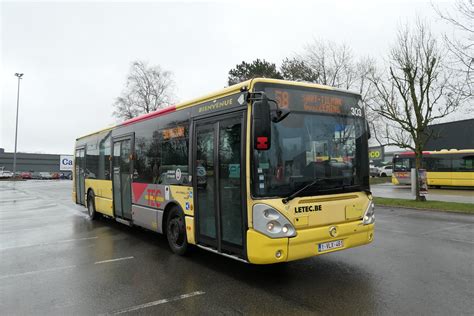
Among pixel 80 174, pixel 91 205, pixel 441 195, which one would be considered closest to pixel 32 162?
pixel 80 174

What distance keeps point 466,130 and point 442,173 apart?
52.8 ft

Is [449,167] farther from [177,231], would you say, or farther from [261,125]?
[261,125]

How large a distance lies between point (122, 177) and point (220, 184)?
4.80 meters

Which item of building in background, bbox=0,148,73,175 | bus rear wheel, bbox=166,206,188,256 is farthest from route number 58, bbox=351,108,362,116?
building in background, bbox=0,148,73,175

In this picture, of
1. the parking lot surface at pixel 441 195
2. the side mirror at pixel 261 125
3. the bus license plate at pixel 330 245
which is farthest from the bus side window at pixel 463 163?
the side mirror at pixel 261 125

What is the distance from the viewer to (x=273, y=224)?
5039 mm

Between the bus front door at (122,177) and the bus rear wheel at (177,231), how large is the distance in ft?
7.47

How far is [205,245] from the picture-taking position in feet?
20.6

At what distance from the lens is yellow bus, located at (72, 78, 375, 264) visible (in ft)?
16.8

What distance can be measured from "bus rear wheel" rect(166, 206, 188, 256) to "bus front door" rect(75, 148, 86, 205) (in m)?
7.17

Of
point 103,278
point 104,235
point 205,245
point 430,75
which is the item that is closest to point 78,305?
point 103,278

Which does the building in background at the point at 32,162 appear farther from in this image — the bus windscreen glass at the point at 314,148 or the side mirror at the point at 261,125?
the side mirror at the point at 261,125

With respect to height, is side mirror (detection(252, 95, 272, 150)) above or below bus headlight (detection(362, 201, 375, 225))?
above

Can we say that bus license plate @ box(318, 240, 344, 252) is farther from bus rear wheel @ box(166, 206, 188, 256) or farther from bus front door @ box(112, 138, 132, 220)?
bus front door @ box(112, 138, 132, 220)
